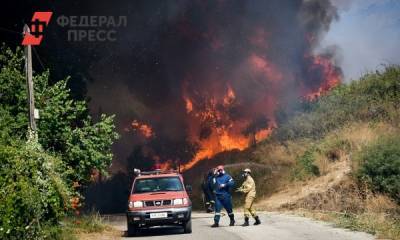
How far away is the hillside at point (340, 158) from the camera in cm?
2095

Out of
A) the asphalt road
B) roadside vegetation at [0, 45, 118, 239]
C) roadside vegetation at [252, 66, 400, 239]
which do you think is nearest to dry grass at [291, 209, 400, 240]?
roadside vegetation at [252, 66, 400, 239]

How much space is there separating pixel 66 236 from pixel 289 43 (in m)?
35.9

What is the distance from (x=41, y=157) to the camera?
42.2ft

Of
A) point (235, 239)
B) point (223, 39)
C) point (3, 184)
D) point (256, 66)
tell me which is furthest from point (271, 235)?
point (223, 39)

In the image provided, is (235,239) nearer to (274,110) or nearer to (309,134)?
(309,134)

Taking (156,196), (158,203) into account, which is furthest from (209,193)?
(158,203)

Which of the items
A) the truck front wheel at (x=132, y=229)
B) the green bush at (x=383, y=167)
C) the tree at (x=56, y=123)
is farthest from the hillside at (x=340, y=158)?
the tree at (x=56, y=123)

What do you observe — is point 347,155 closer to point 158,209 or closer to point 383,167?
point 383,167

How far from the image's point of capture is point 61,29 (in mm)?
31109

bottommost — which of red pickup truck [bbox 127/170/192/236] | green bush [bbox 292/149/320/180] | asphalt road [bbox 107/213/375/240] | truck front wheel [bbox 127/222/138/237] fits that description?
asphalt road [bbox 107/213/375/240]

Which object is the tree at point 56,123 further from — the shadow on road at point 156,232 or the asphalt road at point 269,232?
the asphalt road at point 269,232

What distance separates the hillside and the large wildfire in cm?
614

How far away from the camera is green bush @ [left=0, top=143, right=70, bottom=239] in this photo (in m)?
11.0

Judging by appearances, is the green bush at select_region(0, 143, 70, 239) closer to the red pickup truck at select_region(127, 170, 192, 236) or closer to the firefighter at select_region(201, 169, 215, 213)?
the red pickup truck at select_region(127, 170, 192, 236)
